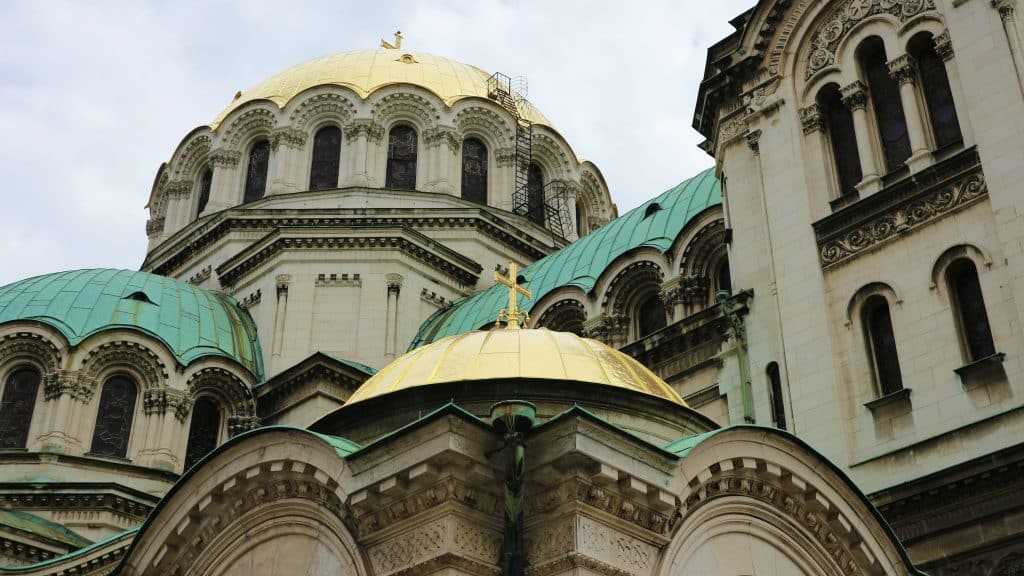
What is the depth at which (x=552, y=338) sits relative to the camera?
696 inches

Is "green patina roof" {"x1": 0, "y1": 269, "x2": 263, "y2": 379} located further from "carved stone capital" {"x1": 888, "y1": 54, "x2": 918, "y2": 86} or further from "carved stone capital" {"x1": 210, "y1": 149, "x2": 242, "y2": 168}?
"carved stone capital" {"x1": 888, "y1": 54, "x2": 918, "y2": 86}

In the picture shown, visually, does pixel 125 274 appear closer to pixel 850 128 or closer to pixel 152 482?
pixel 152 482

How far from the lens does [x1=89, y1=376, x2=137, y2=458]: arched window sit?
108ft

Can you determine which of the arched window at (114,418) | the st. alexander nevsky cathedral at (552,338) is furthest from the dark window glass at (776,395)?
the arched window at (114,418)

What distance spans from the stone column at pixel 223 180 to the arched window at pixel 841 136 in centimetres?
2272

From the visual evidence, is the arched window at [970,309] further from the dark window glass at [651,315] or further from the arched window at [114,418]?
the arched window at [114,418]

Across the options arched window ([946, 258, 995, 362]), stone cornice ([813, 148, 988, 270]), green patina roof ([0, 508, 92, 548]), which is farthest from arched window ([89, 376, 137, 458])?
arched window ([946, 258, 995, 362])

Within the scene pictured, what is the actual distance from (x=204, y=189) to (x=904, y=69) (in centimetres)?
2700

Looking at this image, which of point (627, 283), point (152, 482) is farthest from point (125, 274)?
point (627, 283)

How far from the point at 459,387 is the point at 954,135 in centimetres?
1081

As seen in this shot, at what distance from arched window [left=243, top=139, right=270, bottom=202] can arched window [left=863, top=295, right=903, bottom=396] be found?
24166 millimetres

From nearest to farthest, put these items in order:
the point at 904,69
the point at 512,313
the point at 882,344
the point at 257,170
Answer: the point at 512,313
the point at 882,344
the point at 904,69
the point at 257,170

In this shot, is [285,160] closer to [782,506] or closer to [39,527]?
[39,527]

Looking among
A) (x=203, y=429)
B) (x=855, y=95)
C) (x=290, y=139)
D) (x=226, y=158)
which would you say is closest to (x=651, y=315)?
(x=855, y=95)
